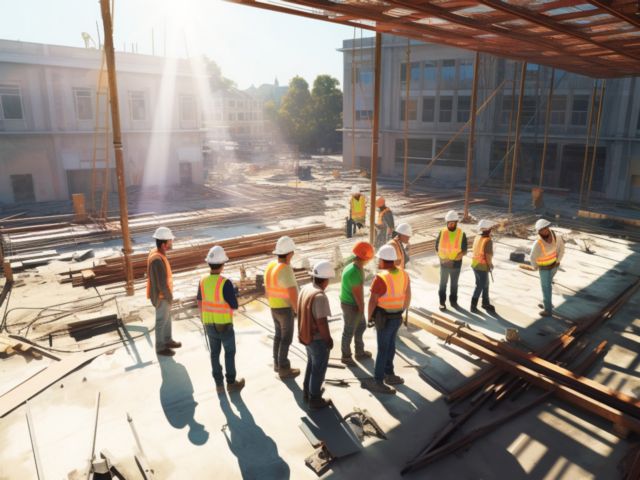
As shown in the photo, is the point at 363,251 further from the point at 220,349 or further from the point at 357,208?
the point at 357,208

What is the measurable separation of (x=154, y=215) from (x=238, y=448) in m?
17.2

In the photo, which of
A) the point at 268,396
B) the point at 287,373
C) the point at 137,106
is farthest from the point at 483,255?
the point at 137,106

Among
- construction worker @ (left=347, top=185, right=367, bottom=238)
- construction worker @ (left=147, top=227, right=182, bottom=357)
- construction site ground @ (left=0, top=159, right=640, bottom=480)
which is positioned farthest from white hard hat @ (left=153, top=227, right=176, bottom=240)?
construction worker @ (left=347, top=185, right=367, bottom=238)

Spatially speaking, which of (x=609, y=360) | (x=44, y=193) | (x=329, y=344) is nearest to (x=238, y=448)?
(x=329, y=344)

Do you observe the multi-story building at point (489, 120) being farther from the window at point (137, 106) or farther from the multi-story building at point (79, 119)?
the window at point (137, 106)

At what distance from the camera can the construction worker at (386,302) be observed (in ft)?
20.2

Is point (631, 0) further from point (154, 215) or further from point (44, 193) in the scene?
point (44, 193)

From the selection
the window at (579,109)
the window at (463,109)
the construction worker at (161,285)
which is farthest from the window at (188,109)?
the construction worker at (161,285)

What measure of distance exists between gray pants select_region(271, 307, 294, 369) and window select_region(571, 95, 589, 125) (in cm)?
2653

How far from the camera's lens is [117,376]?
6.91 metres

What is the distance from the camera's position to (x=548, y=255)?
8.70m

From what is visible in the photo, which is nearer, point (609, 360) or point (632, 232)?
point (609, 360)

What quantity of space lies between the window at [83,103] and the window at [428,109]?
2232 centimetres

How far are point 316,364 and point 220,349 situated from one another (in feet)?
4.64
